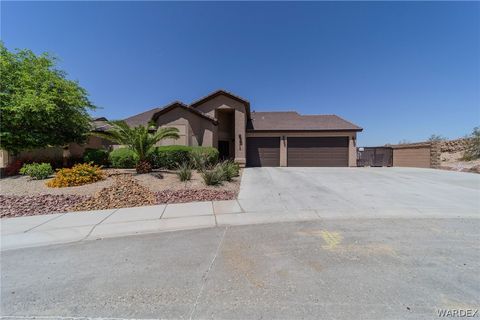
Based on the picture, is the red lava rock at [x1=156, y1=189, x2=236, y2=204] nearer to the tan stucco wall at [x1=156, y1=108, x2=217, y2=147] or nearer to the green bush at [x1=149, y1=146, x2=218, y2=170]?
the green bush at [x1=149, y1=146, x2=218, y2=170]

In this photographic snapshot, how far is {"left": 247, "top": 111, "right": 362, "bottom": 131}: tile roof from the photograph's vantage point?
21.4m

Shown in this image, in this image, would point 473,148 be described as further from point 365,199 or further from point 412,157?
point 365,199

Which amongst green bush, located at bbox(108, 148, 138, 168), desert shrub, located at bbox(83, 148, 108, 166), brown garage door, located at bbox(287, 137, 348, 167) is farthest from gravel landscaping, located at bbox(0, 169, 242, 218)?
brown garage door, located at bbox(287, 137, 348, 167)

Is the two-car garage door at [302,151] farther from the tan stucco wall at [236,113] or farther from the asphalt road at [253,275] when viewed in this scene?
the asphalt road at [253,275]

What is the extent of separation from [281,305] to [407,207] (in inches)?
251

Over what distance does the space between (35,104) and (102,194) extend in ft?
28.4

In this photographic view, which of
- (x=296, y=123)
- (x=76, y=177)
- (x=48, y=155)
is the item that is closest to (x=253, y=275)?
(x=76, y=177)

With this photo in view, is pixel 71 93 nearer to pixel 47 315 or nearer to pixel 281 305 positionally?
pixel 47 315

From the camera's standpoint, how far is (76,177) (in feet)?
33.2

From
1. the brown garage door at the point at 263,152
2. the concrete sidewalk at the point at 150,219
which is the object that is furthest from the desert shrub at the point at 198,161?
the brown garage door at the point at 263,152

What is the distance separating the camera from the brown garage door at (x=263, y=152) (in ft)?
71.3

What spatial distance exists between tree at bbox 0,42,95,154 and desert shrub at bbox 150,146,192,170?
603 centimetres

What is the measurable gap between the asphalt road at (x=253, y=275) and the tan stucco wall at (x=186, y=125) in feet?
42.2

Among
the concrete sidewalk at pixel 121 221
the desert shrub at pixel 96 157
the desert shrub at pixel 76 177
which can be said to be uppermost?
the desert shrub at pixel 96 157
